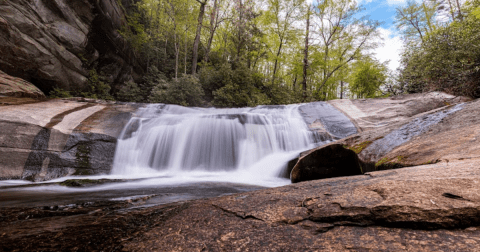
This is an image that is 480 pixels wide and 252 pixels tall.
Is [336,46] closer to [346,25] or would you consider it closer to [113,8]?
[346,25]

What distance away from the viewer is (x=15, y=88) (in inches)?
275

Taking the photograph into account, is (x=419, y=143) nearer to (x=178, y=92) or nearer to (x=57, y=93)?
(x=178, y=92)

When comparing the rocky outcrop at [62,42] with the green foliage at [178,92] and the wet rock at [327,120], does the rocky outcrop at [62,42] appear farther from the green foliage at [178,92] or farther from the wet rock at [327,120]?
the wet rock at [327,120]

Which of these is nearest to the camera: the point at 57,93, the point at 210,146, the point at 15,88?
the point at 15,88

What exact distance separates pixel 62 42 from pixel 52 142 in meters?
7.30

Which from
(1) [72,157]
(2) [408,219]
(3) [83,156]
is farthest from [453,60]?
(1) [72,157]

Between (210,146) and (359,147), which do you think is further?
(210,146)

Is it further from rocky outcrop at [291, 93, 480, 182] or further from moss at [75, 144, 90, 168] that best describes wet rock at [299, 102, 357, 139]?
moss at [75, 144, 90, 168]

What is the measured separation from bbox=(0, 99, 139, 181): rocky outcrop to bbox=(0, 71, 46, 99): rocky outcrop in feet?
2.72

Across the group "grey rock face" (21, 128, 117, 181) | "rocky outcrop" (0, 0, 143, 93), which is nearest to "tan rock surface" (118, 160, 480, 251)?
"grey rock face" (21, 128, 117, 181)

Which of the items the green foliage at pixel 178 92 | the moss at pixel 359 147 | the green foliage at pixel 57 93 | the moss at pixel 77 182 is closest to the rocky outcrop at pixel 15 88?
the green foliage at pixel 57 93

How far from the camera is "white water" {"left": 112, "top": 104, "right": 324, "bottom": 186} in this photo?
6.29 m

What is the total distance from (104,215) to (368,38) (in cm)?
2022

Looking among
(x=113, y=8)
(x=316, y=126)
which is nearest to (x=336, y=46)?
(x=316, y=126)
